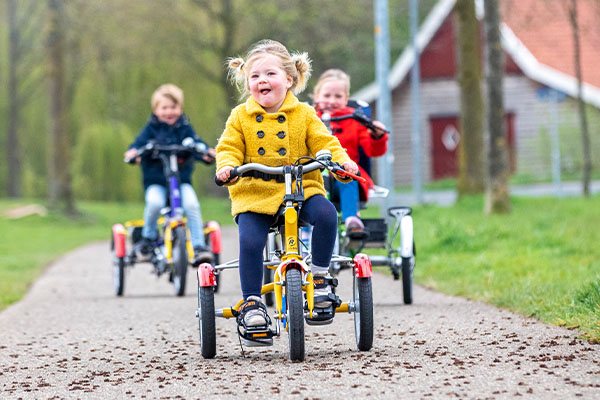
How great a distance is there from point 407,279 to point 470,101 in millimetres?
15926

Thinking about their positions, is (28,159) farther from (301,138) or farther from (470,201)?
(301,138)

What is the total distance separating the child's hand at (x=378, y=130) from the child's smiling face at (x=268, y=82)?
2.55 metres

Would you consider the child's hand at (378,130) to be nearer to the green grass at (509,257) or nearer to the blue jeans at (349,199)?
the blue jeans at (349,199)

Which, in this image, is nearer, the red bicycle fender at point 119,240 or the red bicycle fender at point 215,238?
the red bicycle fender at point 215,238

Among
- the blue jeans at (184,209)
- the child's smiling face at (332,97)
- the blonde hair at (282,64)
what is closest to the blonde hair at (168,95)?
the blue jeans at (184,209)

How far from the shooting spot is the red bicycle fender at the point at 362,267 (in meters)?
6.86

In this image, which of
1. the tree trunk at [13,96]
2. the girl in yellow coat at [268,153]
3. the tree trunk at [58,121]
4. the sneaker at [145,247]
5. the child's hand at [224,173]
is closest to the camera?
the child's hand at [224,173]

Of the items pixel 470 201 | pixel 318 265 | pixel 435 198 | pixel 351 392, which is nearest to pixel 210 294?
pixel 318 265

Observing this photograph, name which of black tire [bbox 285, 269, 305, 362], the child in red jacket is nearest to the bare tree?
the child in red jacket

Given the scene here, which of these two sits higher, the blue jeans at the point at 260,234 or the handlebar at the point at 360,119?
the handlebar at the point at 360,119

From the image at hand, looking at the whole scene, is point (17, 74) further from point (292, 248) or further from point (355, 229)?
point (292, 248)

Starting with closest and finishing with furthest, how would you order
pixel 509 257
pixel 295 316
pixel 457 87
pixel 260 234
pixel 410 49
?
pixel 295 316, pixel 260 234, pixel 509 257, pixel 410 49, pixel 457 87

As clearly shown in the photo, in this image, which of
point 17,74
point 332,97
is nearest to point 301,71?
point 332,97

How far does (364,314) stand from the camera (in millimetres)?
6777
